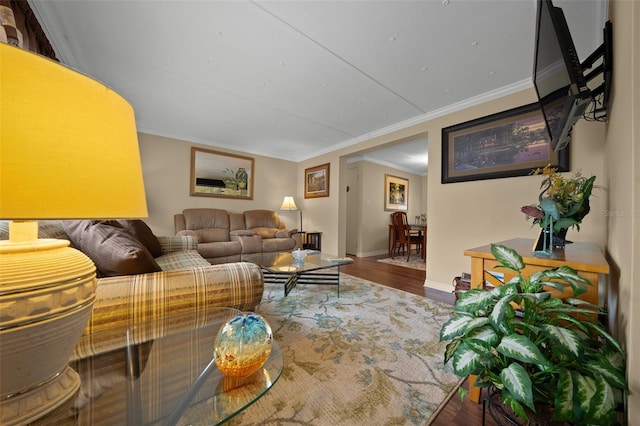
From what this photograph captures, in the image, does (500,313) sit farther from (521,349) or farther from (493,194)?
(493,194)

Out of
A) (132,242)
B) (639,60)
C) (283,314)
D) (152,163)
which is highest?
(152,163)

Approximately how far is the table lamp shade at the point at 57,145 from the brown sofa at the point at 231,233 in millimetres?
3245

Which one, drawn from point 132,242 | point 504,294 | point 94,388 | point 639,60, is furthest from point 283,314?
point 639,60

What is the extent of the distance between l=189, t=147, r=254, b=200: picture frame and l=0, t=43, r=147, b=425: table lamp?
4.28 meters

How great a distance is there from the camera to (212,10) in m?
1.63

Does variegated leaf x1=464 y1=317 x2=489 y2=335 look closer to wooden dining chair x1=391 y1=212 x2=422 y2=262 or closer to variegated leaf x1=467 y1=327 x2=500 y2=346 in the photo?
variegated leaf x1=467 y1=327 x2=500 y2=346

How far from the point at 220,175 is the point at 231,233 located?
134cm

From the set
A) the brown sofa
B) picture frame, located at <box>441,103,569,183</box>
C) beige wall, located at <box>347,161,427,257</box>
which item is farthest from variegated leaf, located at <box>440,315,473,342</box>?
beige wall, located at <box>347,161,427,257</box>

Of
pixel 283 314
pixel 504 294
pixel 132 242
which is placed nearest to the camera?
pixel 504 294

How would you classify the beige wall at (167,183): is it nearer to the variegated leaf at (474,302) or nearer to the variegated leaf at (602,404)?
the variegated leaf at (474,302)

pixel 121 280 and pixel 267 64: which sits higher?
pixel 267 64

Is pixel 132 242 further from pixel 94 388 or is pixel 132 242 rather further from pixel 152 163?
pixel 152 163

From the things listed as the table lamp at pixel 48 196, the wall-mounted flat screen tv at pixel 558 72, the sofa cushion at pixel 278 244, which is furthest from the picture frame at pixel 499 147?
the table lamp at pixel 48 196

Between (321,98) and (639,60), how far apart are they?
263cm
